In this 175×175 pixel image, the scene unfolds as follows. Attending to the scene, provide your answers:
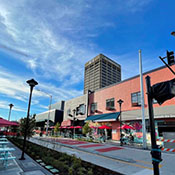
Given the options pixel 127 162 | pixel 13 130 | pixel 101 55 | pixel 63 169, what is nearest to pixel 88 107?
pixel 13 130

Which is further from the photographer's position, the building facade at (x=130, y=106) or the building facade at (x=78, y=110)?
the building facade at (x=78, y=110)

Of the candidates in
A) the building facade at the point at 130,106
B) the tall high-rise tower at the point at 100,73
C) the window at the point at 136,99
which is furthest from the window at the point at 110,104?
the tall high-rise tower at the point at 100,73

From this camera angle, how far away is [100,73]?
13225 cm

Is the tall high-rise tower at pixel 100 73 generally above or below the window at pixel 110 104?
above

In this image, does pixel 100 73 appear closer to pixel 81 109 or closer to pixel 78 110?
pixel 78 110

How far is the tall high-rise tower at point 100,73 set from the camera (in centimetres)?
13375

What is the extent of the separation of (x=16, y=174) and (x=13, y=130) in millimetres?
23404

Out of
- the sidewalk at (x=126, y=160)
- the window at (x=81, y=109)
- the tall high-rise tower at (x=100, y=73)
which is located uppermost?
the tall high-rise tower at (x=100, y=73)

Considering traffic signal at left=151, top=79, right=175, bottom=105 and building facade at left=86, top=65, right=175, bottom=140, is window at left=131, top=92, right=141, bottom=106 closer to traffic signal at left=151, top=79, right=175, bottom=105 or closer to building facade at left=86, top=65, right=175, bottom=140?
building facade at left=86, top=65, right=175, bottom=140

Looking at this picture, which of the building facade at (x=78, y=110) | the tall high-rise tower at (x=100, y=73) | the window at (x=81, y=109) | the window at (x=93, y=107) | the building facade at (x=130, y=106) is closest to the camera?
the building facade at (x=130, y=106)

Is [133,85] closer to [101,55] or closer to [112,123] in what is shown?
[112,123]

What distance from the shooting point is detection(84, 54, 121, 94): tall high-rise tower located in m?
134

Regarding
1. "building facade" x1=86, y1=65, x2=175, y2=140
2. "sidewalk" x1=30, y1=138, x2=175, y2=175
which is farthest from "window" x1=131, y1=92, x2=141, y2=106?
"sidewalk" x1=30, y1=138, x2=175, y2=175

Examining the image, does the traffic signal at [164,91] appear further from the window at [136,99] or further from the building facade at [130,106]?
the window at [136,99]
